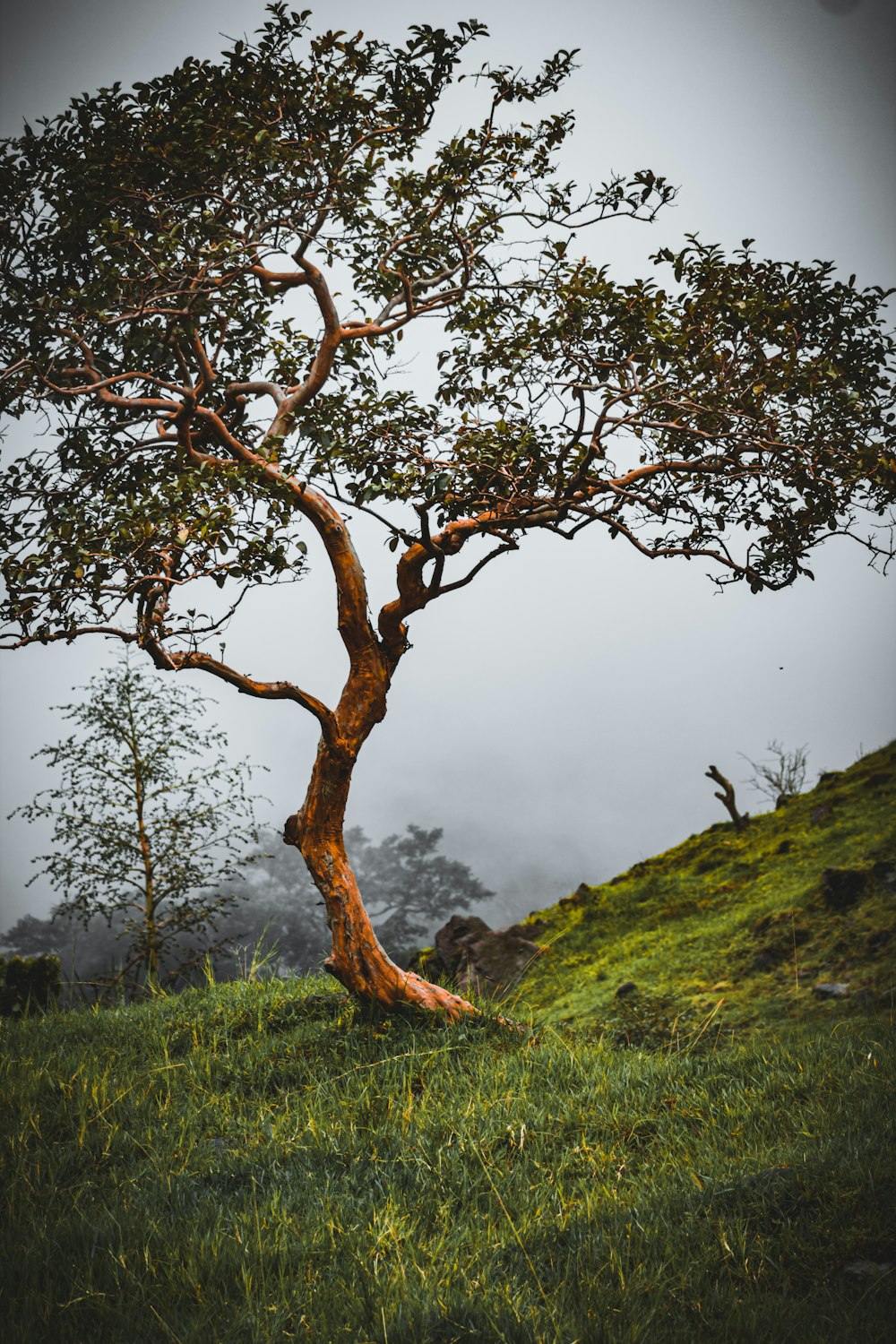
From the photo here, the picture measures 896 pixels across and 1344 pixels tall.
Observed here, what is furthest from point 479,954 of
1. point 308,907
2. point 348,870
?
point 308,907

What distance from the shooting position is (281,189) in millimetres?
6059

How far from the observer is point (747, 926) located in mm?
10281

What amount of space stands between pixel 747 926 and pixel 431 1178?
7522 mm

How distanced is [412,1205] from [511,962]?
7.55 meters

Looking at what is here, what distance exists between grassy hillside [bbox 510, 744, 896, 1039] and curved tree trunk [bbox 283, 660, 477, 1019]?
259 centimetres

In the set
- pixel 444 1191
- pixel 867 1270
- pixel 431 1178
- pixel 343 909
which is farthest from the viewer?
pixel 343 909

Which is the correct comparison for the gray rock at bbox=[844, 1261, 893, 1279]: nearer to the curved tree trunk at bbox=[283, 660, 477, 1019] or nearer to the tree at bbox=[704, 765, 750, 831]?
the curved tree trunk at bbox=[283, 660, 477, 1019]

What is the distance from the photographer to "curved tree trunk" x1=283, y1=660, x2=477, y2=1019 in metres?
6.39

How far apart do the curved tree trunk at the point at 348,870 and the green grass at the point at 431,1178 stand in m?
0.26

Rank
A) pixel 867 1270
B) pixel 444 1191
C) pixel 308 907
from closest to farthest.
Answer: pixel 867 1270 < pixel 444 1191 < pixel 308 907

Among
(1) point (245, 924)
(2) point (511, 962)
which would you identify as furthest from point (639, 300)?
(1) point (245, 924)

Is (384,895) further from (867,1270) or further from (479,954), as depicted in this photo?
(867,1270)

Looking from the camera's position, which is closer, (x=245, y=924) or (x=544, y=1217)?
(x=544, y=1217)

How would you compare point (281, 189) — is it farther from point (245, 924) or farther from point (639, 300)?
point (245, 924)
